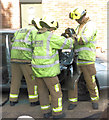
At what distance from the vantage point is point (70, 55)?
430 cm

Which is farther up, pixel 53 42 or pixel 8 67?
pixel 53 42

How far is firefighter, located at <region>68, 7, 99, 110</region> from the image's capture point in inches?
165

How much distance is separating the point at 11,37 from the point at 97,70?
1.91m

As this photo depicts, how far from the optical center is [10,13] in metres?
8.30

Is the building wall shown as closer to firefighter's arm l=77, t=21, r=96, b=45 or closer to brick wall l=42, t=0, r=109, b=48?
brick wall l=42, t=0, r=109, b=48

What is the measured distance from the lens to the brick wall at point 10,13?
8.18 m

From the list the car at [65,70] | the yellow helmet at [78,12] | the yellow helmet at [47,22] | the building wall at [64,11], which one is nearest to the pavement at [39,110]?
the car at [65,70]

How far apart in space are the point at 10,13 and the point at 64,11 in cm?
197

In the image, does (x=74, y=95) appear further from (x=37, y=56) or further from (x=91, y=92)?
(x=37, y=56)

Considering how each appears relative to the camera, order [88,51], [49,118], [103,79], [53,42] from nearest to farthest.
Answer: [53,42]
[49,118]
[88,51]
[103,79]

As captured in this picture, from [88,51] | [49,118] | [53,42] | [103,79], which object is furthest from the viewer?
[103,79]

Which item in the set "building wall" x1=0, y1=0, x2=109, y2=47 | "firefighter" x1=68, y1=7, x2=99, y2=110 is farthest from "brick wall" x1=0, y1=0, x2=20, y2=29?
"firefighter" x1=68, y1=7, x2=99, y2=110

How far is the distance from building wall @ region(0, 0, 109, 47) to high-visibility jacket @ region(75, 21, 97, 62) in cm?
390

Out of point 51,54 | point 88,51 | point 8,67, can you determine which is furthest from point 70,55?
point 8,67
